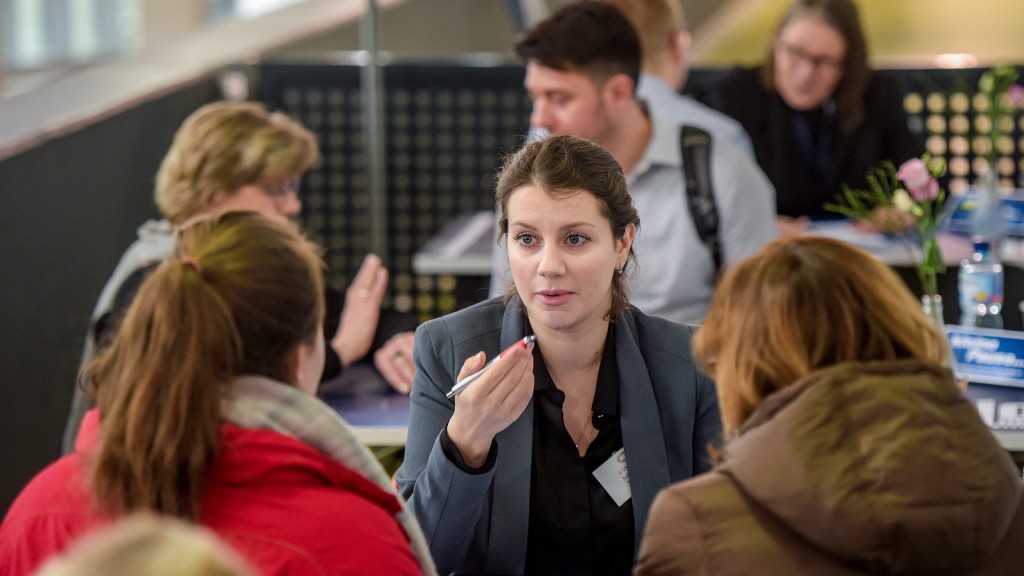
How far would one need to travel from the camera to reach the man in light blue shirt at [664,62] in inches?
155

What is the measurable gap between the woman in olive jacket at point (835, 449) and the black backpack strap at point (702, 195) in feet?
4.91

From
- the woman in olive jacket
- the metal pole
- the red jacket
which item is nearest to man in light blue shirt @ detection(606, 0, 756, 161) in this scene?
the metal pole

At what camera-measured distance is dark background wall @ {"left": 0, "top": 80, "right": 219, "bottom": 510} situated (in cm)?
309

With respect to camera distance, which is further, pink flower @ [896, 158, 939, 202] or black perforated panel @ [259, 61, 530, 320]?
black perforated panel @ [259, 61, 530, 320]

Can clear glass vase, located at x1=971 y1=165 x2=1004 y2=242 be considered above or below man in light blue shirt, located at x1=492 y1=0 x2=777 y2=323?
below

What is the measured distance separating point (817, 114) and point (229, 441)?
3.41 meters

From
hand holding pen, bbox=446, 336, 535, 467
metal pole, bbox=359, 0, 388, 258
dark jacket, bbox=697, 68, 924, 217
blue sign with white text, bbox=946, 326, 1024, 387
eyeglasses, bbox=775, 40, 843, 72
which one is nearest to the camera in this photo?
hand holding pen, bbox=446, 336, 535, 467

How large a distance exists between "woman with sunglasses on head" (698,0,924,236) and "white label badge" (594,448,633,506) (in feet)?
7.91

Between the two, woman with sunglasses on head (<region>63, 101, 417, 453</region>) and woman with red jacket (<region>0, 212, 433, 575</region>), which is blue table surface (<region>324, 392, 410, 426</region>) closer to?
woman with sunglasses on head (<region>63, 101, 417, 453</region>)

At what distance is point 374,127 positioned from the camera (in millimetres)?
4910

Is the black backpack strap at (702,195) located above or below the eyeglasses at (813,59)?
below

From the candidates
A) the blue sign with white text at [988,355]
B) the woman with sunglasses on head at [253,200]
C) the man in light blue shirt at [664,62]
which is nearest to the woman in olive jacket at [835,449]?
the blue sign with white text at [988,355]

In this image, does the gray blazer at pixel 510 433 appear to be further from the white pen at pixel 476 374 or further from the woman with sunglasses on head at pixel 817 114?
the woman with sunglasses on head at pixel 817 114

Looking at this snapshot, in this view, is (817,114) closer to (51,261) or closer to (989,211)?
(989,211)
